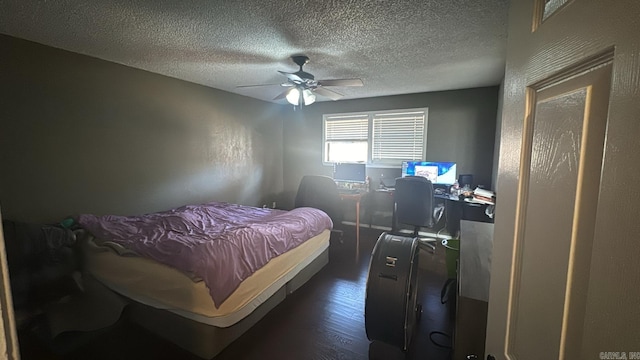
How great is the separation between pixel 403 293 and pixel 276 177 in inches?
169

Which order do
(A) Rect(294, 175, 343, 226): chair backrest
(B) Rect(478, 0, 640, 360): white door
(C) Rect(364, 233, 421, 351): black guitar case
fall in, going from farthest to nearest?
(A) Rect(294, 175, 343, 226): chair backrest, (C) Rect(364, 233, 421, 351): black guitar case, (B) Rect(478, 0, 640, 360): white door

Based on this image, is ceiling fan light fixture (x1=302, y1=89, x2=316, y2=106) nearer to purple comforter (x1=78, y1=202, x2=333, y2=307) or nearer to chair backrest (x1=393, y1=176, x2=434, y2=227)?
purple comforter (x1=78, y1=202, x2=333, y2=307)

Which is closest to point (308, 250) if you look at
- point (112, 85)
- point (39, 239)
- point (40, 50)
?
point (39, 239)

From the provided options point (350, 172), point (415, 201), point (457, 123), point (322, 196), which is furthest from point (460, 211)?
point (322, 196)

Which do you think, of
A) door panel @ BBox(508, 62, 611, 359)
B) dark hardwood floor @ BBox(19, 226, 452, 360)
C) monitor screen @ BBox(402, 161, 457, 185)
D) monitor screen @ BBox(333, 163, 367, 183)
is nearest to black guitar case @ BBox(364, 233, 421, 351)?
dark hardwood floor @ BBox(19, 226, 452, 360)

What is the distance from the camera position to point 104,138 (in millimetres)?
2953

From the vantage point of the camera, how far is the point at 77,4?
68.4 inches

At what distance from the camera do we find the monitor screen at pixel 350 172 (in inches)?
183

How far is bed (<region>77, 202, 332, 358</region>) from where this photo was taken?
180 cm

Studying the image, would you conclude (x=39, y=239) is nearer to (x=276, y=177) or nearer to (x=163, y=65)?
(x=163, y=65)

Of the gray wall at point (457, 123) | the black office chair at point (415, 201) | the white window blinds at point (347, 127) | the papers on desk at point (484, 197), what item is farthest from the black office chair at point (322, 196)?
the papers on desk at point (484, 197)

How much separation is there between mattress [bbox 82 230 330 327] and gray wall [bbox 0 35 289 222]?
84cm

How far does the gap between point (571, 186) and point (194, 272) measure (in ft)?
6.30

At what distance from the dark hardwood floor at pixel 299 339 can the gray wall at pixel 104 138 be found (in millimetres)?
1319
